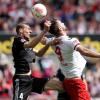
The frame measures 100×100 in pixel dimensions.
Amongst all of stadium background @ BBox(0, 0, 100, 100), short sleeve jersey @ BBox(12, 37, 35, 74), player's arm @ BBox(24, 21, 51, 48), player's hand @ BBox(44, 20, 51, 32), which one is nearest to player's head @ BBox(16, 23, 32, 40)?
short sleeve jersey @ BBox(12, 37, 35, 74)

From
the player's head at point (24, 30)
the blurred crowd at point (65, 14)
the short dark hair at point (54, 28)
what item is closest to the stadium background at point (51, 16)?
the blurred crowd at point (65, 14)

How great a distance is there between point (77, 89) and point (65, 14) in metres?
10.5

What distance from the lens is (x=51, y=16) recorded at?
20.9 meters

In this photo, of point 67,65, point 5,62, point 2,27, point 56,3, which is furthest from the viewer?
point 56,3

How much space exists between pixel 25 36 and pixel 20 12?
9.41m

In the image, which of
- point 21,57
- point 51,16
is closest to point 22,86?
point 21,57

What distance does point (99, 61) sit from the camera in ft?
64.8

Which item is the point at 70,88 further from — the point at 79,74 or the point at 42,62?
the point at 42,62

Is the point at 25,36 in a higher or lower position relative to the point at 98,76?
higher

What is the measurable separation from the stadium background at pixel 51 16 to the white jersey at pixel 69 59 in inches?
221

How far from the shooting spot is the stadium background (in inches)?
734

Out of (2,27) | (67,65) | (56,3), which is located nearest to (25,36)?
(67,65)

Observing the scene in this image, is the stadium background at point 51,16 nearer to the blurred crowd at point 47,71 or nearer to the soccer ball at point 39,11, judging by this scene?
the blurred crowd at point 47,71

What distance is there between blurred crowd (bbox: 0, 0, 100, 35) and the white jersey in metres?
8.68
